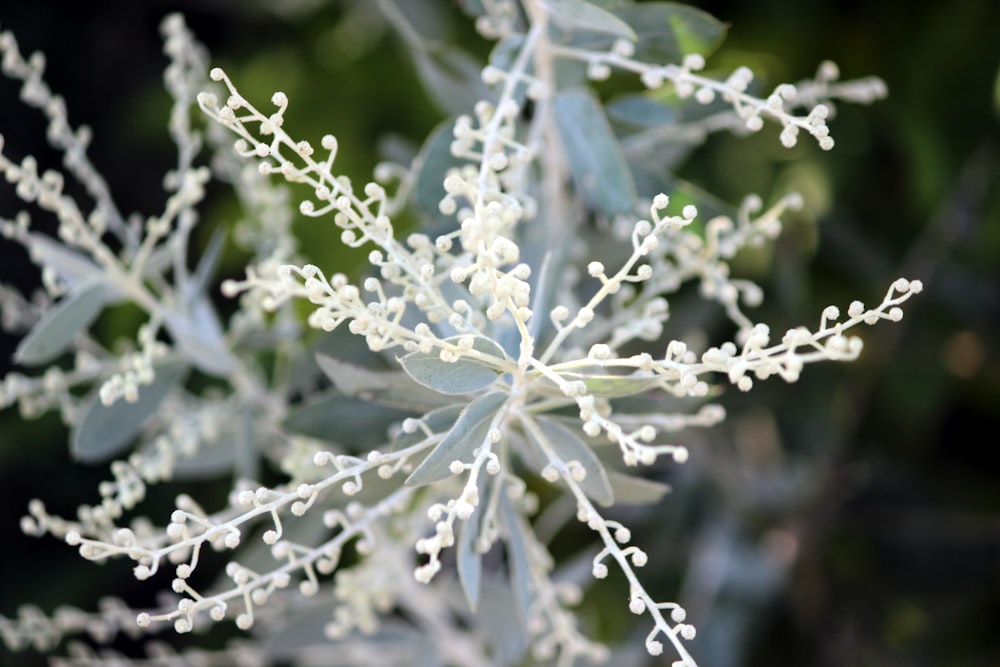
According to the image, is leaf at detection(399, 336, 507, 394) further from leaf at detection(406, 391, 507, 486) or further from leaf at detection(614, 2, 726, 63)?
leaf at detection(614, 2, 726, 63)

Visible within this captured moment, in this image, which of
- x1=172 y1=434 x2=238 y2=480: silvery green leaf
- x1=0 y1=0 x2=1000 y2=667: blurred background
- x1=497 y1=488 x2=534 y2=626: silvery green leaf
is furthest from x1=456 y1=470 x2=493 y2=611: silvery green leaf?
x1=0 y1=0 x2=1000 y2=667: blurred background

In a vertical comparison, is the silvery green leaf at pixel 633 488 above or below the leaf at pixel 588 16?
below

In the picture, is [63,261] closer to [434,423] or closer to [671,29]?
[434,423]

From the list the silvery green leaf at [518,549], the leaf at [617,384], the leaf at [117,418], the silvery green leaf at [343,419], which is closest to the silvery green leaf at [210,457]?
the leaf at [117,418]

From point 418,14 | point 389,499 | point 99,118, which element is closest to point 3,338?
point 99,118

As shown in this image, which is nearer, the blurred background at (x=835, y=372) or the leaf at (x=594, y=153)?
the leaf at (x=594, y=153)

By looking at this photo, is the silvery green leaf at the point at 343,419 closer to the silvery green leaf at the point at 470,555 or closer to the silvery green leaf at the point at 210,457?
the silvery green leaf at the point at 470,555
